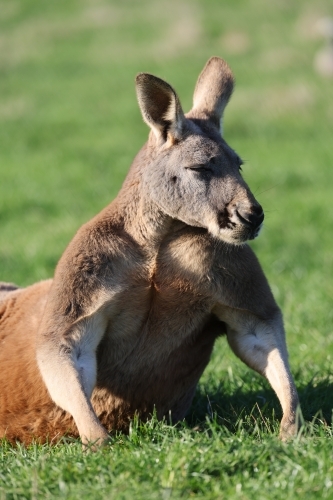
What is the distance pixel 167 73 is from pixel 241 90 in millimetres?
3687

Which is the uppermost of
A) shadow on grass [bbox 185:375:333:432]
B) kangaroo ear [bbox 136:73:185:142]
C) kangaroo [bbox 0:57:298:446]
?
kangaroo ear [bbox 136:73:185:142]

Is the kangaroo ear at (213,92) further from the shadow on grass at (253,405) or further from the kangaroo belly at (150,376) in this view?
the shadow on grass at (253,405)

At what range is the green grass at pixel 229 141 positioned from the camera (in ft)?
11.4

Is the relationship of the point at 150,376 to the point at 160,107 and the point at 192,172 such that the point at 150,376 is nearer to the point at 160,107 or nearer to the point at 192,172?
the point at 192,172

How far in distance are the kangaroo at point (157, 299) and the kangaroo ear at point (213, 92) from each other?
0.20 metres

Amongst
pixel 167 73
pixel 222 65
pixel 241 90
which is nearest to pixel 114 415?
pixel 222 65

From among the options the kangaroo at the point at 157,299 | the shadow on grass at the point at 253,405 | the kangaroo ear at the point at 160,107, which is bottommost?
the shadow on grass at the point at 253,405

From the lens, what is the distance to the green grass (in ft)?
11.4

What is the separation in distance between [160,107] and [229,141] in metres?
13.0

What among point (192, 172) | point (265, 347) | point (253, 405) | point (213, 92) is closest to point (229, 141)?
point (213, 92)

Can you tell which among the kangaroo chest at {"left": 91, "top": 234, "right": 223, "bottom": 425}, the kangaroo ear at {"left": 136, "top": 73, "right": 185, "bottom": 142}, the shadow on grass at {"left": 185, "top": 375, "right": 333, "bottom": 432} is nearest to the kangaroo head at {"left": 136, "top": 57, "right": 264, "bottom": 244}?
the kangaroo ear at {"left": 136, "top": 73, "right": 185, "bottom": 142}

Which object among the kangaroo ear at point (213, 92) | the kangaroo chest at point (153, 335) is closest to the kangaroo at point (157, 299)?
the kangaroo chest at point (153, 335)

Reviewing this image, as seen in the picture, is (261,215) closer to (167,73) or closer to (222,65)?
(222,65)

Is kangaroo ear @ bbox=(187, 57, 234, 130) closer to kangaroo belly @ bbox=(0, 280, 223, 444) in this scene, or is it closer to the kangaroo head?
the kangaroo head
